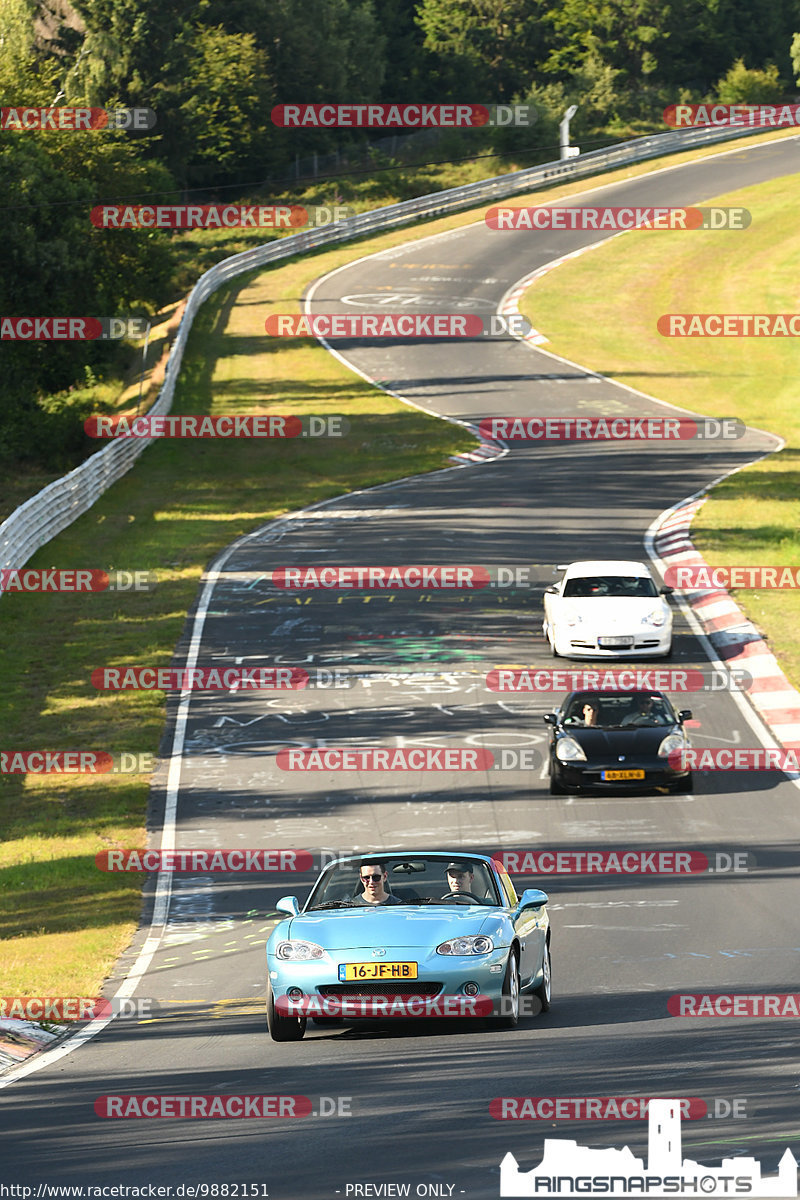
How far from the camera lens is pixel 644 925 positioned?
14.5 meters

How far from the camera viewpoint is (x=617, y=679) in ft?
81.5

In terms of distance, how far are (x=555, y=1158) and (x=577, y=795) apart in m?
12.4

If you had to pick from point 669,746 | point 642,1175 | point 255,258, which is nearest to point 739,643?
point 669,746

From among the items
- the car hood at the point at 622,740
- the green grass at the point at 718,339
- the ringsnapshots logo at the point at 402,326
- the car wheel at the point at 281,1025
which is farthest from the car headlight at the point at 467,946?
the ringsnapshots logo at the point at 402,326

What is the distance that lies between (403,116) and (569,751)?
8414cm

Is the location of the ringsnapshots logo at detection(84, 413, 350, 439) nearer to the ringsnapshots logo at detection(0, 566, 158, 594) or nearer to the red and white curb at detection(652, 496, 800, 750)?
the ringsnapshots logo at detection(0, 566, 158, 594)

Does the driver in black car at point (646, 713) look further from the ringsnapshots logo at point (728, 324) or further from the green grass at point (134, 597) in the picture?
the ringsnapshots logo at point (728, 324)

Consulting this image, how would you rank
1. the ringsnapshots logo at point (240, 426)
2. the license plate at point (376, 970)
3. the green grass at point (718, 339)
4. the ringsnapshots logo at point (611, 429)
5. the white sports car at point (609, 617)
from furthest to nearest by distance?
the ringsnapshots logo at point (240, 426), the ringsnapshots logo at point (611, 429), the green grass at point (718, 339), the white sports car at point (609, 617), the license plate at point (376, 970)

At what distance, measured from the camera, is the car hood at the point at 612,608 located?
84.9 ft

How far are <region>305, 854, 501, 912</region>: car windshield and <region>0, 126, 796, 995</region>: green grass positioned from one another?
2917 millimetres

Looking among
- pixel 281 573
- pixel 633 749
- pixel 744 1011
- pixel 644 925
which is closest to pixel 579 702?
pixel 633 749

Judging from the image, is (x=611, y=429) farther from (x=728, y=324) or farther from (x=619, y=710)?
(x=619, y=710)

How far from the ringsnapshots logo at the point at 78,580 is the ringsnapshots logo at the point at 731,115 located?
215 feet

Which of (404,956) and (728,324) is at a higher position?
(404,956)
